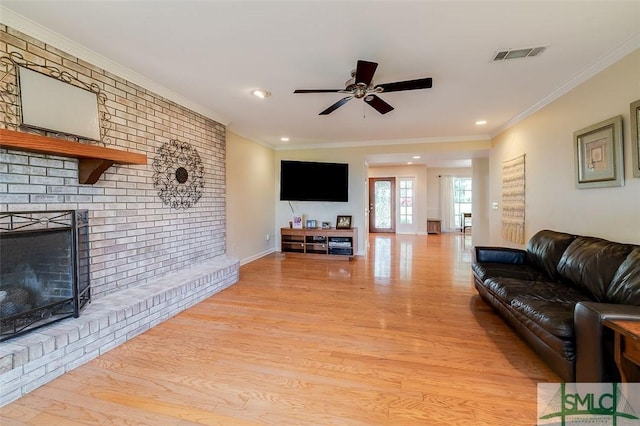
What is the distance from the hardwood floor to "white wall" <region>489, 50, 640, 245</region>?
50.8 inches

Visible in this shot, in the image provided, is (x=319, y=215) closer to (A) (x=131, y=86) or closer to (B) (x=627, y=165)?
(A) (x=131, y=86)

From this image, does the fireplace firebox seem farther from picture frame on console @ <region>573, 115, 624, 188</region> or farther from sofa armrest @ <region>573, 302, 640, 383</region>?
picture frame on console @ <region>573, 115, 624, 188</region>

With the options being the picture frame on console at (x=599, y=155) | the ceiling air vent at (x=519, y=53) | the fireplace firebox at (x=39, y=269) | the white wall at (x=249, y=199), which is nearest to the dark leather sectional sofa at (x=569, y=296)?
the picture frame on console at (x=599, y=155)

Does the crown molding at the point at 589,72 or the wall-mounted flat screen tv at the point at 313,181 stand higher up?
the crown molding at the point at 589,72

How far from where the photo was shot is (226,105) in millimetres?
3525

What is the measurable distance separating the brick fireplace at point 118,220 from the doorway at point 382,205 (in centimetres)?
695

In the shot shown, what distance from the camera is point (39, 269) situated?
1.95 metres

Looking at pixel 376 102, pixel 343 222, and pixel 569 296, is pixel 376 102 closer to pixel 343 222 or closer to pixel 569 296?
pixel 569 296

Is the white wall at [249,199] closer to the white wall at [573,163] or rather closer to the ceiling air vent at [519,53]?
the ceiling air vent at [519,53]

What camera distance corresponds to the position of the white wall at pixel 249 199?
15.2 ft

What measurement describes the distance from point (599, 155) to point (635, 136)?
0.37 meters

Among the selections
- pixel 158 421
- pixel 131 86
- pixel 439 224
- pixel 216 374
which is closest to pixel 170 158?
pixel 131 86

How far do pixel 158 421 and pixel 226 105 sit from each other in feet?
10.7

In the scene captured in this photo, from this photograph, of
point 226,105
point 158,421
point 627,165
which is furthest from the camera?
point 226,105
